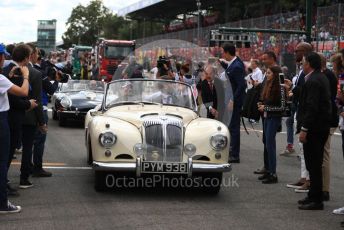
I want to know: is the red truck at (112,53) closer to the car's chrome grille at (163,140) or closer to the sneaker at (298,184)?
the sneaker at (298,184)

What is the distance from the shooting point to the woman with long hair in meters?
8.73

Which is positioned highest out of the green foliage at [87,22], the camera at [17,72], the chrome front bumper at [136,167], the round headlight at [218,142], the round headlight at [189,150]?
the green foliage at [87,22]

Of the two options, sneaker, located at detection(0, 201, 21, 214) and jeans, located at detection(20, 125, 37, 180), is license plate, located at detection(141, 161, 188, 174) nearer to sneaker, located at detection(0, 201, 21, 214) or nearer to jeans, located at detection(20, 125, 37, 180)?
sneaker, located at detection(0, 201, 21, 214)

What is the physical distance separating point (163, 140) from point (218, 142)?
71 centimetres

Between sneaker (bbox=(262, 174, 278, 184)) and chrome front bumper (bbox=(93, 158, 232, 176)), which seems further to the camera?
sneaker (bbox=(262, 174, 278, 184))

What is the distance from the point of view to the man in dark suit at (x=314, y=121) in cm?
691

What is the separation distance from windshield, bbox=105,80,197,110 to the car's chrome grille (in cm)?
134

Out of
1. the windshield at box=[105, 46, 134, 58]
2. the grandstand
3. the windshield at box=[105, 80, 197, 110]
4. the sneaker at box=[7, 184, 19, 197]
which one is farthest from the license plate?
the windshield at box=[105, 46, 134, 58]

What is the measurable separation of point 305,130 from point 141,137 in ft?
6.61

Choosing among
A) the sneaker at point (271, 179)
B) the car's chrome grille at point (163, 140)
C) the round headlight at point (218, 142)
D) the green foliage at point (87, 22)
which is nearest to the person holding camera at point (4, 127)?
the car's chrome grille at point (163, 140)

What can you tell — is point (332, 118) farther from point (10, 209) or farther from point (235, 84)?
point (10, 209)

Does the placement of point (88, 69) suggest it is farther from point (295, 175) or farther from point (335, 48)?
point (295, 175)

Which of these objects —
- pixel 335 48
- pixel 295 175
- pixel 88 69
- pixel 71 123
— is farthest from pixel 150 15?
pixel 295 175

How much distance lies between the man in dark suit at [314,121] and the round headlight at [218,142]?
101cm
